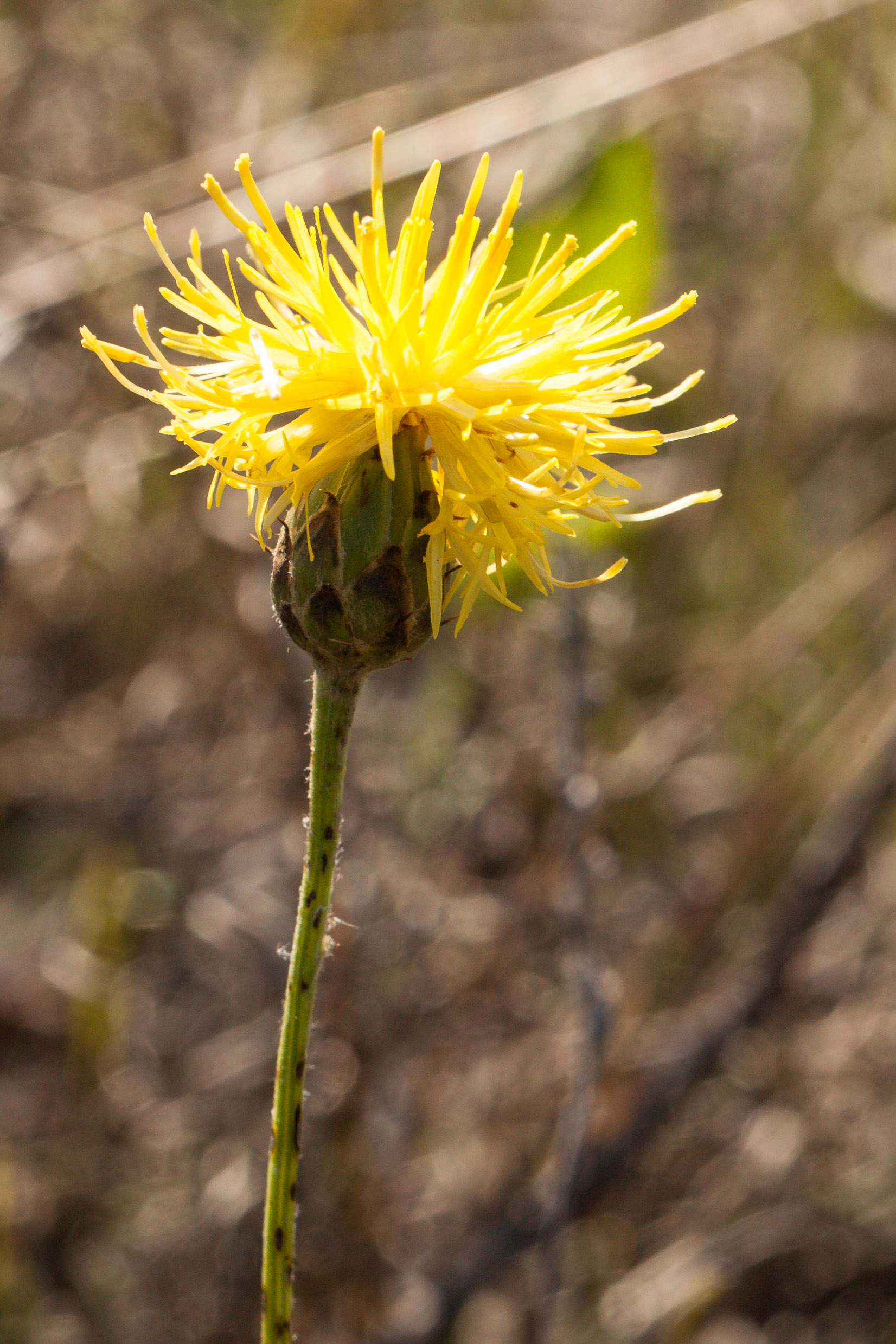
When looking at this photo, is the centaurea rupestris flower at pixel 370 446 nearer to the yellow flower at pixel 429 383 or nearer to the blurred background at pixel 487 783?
the yellow flower at pixel 429 383

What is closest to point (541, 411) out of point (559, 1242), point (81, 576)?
point (559, 1242)

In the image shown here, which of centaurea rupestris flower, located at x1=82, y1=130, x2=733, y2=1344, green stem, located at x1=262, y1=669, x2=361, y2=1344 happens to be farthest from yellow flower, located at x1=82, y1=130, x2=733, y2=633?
green stem, located at x1=262, y1=669, x2=361, y2=1344

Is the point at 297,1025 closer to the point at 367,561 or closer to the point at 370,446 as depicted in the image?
the point at 367,561

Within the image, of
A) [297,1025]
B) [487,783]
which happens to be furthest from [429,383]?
[487,783]

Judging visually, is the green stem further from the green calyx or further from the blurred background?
the blurred background

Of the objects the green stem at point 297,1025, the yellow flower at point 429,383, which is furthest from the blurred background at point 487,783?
the green stem at point 297,1025
